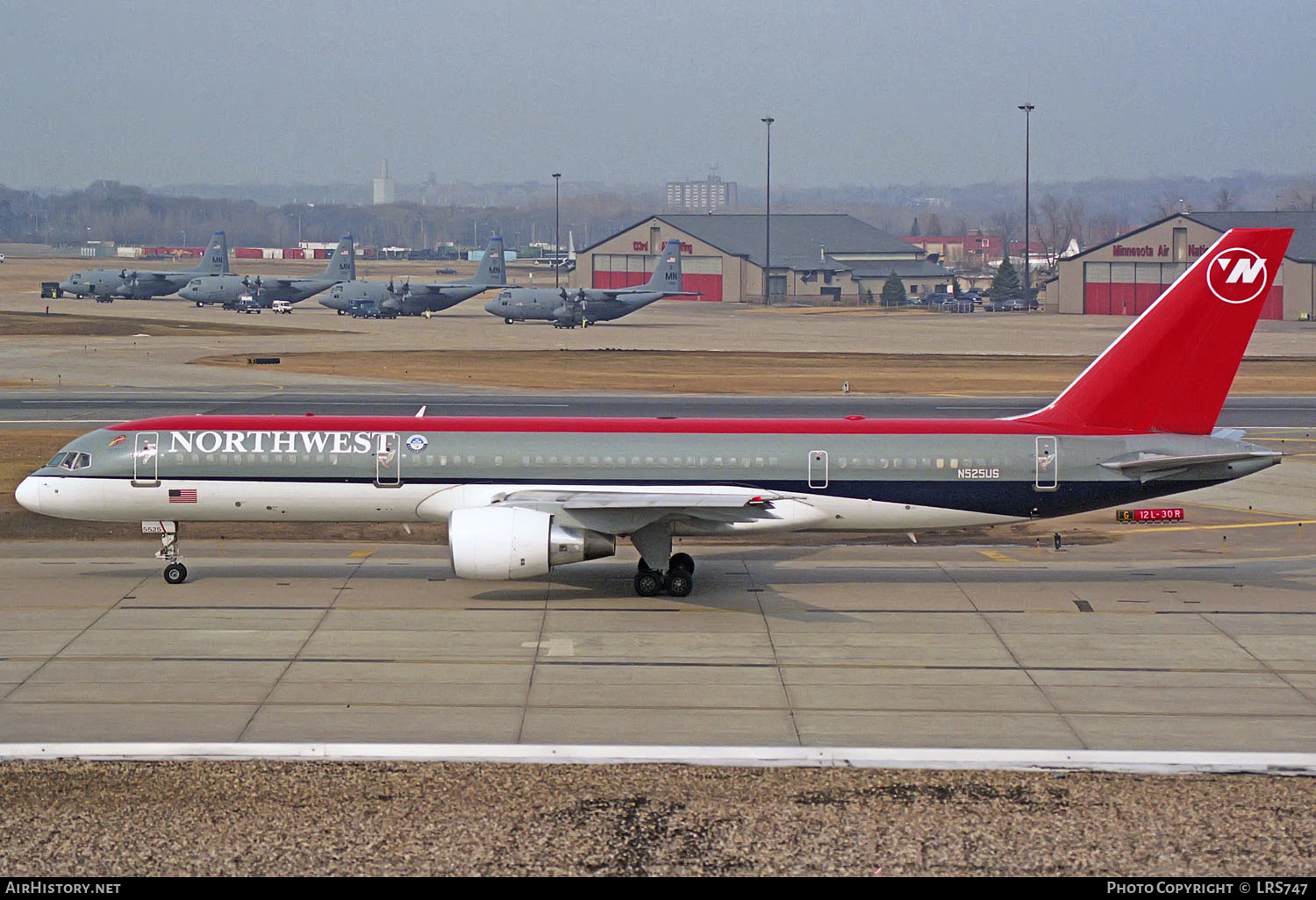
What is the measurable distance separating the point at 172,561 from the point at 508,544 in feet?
32.1

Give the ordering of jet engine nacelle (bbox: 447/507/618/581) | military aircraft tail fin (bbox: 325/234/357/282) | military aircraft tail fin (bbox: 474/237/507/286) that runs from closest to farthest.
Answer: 1. jet engine nacelle (bbox: 447/507/618/581)
2. military aircraft tail fin (bbox: 474/237/507/286)
3. military aircraft tail fin (bbox: 325/234/357/282)

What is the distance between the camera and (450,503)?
112 ft

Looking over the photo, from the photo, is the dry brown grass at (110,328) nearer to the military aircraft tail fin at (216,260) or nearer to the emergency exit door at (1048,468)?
the military aircraft tail fin at (216,260)

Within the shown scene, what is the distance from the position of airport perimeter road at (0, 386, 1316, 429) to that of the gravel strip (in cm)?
4490

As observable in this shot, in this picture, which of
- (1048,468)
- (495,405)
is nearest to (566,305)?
(495,405)

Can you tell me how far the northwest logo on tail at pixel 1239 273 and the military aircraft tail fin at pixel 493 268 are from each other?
462 feet

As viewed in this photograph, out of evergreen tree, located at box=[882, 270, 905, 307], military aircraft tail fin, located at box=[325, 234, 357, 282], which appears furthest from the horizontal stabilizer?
evergreen tree, located at box=[882, 270, 905, 307]

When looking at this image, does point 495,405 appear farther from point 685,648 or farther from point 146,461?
point 685,648

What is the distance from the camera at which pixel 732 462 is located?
34.8m

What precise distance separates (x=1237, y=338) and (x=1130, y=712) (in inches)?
539

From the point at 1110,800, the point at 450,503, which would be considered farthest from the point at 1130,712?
the point at 450,503

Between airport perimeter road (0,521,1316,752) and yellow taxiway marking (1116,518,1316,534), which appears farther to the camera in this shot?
yellow taxiway marking (1116,518,1316,534)

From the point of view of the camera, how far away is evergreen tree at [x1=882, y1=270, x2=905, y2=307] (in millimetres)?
192000

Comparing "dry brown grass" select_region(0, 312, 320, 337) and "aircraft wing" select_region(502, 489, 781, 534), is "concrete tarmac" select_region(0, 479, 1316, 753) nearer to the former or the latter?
"aircraft wing" select_region(502, 489, 781, 534)
